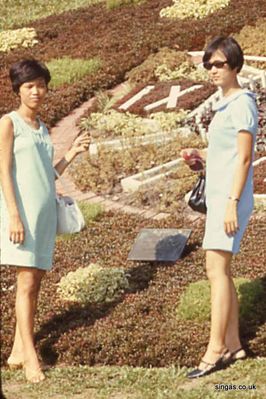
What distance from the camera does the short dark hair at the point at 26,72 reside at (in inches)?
343

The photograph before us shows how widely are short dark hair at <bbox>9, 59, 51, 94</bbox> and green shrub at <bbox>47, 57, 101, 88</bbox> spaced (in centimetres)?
964

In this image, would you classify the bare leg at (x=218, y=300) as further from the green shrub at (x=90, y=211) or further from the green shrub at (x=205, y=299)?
the green shrub at (x=90, y=211)

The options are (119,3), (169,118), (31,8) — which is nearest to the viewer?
(169,118)

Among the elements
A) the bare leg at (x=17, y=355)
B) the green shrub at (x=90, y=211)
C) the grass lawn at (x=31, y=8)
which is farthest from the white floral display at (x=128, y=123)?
the grass lawn at (x=31, y=8)

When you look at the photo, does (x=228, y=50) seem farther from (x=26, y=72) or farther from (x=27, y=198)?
(x=27, y=198)

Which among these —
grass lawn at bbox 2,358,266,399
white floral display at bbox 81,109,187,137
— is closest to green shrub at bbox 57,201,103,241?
white floral display at bbox 81,109,187,137

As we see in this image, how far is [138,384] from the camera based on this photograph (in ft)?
27.2

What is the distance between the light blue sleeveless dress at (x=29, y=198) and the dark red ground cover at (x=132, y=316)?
0.90 m

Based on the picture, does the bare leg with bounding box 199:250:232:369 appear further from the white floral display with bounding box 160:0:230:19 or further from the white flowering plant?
the white floral display with bounding box 160:0:230:19

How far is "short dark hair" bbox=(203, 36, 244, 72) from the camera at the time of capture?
8445 mm

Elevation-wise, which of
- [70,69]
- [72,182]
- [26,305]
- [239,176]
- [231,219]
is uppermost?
[239,176]

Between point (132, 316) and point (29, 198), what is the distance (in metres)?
1.65

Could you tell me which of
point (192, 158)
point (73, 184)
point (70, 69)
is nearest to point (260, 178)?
point (73, 184)

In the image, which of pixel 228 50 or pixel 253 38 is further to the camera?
pixel 253 38
